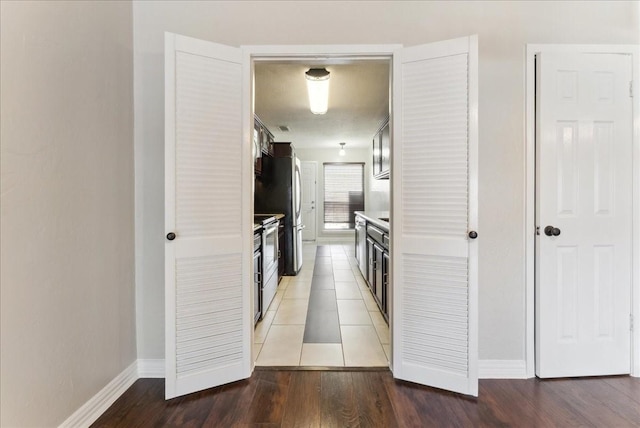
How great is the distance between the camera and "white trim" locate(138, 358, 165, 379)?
2.06 m

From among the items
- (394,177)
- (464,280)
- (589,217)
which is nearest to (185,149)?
(394,177)

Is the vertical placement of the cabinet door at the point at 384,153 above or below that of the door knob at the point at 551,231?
above

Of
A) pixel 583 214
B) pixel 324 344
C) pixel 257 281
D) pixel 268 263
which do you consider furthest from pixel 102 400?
pixel 583 214

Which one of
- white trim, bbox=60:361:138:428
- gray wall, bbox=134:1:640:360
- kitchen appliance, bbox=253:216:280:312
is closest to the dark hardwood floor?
white trim, bbox=60:361:138:428

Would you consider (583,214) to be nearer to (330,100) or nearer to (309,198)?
(330,100)

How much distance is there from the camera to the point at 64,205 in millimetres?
1490

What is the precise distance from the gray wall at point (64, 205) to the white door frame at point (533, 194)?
2521 mm

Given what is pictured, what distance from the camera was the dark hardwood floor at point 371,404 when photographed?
162 cm

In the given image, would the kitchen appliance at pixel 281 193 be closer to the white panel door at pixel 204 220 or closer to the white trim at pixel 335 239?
the white panel door at pixel 204 220

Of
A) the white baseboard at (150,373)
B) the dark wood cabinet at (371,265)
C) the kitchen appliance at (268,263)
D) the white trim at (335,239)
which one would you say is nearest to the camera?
the white baseboard at (150,373)

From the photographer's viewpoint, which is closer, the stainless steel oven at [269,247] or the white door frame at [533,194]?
the white door frame at [533,194]

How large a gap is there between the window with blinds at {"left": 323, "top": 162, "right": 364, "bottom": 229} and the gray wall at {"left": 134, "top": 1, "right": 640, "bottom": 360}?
597 cm

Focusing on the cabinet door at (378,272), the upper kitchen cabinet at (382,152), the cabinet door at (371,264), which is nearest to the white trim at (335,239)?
the upper kitchen cabinet at (382,152)

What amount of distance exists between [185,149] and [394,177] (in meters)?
1.26
